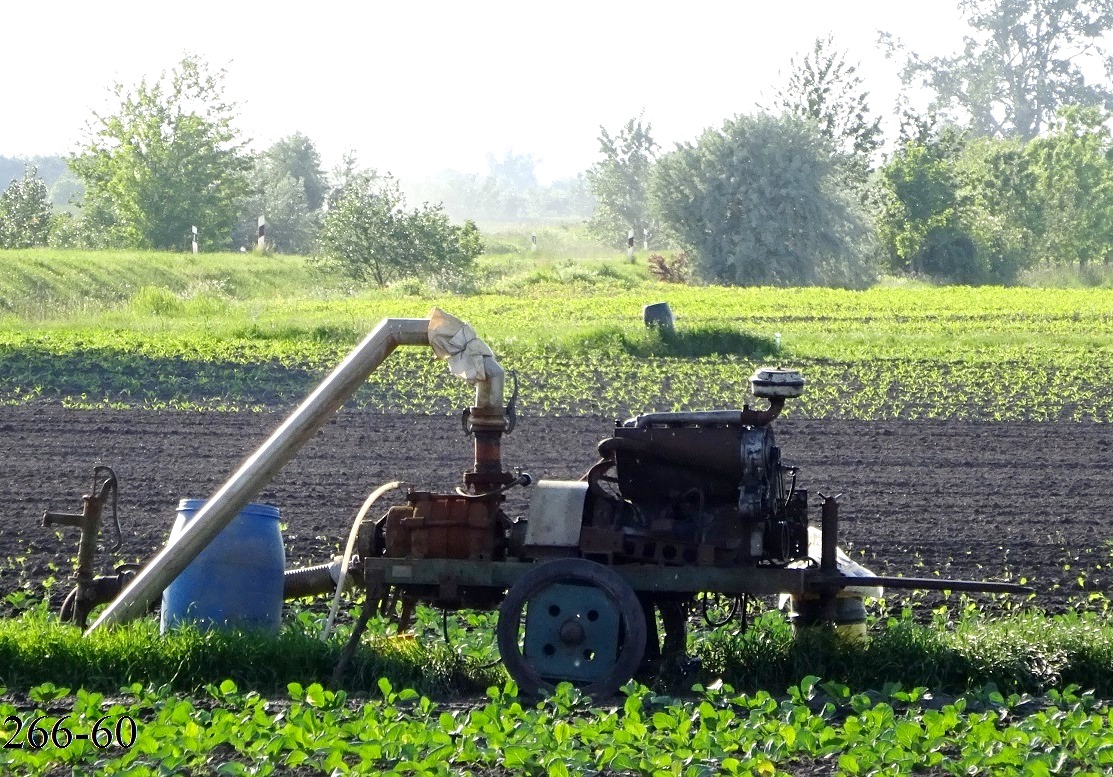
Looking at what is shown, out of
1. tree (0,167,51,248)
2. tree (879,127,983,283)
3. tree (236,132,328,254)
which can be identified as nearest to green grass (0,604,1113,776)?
tree (0,167,51,248)

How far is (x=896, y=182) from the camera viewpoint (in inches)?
2264

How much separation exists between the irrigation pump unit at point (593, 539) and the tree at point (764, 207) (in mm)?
41906

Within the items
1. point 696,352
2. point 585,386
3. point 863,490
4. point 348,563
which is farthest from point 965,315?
point 348,563

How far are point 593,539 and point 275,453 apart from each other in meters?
1.64

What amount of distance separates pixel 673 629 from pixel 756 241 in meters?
A: 42.8

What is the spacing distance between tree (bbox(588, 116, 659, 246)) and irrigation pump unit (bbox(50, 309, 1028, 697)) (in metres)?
70.9

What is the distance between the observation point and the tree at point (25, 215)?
51.6m

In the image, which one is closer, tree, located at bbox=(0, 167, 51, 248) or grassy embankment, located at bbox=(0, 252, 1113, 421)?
grassy embankment, located at bbox=(0, 252, 1113, 421)

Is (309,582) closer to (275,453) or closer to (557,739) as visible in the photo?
(275,453)

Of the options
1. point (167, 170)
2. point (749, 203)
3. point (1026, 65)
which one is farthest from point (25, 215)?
point (1026, 65)

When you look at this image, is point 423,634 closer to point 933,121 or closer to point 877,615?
point 877,615

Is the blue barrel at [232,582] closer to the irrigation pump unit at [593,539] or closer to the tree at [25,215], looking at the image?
the irrigation pump unit at [593,539]

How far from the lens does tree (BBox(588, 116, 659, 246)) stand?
8125 centimetres

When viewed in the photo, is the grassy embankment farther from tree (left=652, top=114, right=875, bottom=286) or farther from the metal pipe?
the metal pipe
